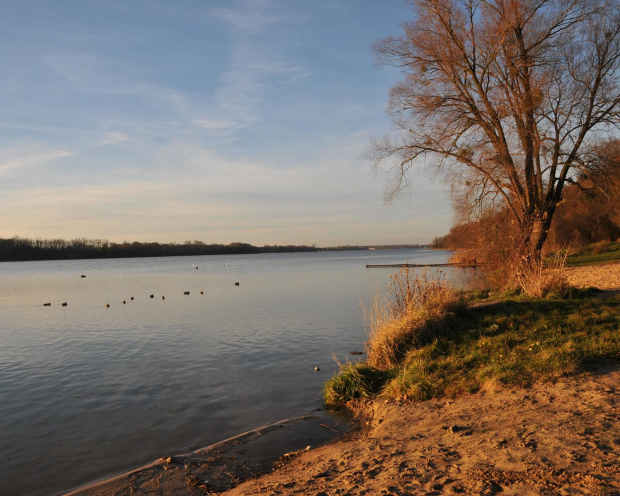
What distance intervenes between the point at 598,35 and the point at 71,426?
2320cm

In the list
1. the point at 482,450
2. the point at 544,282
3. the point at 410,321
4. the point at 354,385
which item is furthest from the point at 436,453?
the point at 544,282

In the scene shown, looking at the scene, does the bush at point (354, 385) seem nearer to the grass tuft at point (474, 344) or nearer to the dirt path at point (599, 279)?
the grass tuft at point (474, 344)

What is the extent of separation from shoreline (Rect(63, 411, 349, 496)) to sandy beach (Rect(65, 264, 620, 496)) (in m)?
0.02

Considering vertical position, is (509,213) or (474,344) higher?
(509,213)

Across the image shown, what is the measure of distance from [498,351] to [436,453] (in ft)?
14.0

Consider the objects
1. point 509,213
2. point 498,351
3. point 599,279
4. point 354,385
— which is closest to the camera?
point 498,351

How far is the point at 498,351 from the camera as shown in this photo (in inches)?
360

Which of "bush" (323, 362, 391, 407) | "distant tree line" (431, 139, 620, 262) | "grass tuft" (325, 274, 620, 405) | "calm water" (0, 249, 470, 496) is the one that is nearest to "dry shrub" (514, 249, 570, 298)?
"grass tuft" (325, 274, 620, 405)

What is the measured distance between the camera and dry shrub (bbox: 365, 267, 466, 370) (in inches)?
412

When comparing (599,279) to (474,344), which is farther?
(599,279)

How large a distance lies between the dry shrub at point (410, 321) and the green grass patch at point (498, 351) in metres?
0.15

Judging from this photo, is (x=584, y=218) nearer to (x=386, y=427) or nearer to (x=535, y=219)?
(x=535, y=219)

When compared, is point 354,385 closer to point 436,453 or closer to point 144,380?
point 436,453

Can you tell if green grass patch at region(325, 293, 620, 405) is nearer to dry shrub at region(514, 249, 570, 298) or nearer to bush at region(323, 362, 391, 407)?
bush at region(323, 362, 391, 407)
